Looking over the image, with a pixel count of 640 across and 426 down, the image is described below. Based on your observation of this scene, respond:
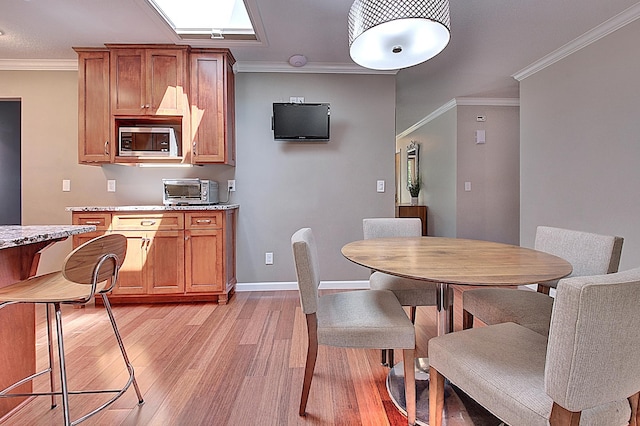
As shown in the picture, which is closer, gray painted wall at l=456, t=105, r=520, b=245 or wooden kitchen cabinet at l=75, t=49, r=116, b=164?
wooden kitchen cabinet at l=75, t=49, r=116, b=164

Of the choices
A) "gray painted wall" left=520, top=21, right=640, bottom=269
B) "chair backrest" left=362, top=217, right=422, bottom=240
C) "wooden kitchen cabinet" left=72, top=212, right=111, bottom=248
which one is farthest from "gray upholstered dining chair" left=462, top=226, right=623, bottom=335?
"wooden kitchen cabinet" left=72, top=212, right=111, bottom=248

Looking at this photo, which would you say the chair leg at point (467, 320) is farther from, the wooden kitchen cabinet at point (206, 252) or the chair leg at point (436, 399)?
the wooden kitchen cabinet at point (206, 252)

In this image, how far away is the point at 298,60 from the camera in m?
3.16

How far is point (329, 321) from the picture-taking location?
4.68 ft

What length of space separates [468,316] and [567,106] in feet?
8.11

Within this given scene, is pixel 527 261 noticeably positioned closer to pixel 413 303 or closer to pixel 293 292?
pixel 413 303

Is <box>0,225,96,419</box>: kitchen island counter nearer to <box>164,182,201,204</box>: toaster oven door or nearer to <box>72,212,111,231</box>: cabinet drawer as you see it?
<box>72,212,111,231</box>: cabinet drawer

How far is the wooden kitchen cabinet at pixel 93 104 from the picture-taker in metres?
3.00

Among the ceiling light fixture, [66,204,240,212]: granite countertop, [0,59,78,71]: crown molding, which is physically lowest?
[66,204,240,212]: granite countertop

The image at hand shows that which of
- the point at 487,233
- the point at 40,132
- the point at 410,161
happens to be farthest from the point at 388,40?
the point at 410,161

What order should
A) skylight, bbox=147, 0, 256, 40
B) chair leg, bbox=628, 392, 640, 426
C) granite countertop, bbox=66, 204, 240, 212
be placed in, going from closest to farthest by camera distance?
chair leg, bbox=628, 392, 640, 426, skylight, bbox=147, 0, 256, 40, granite countertop, bbox=66, 204, 240, 212

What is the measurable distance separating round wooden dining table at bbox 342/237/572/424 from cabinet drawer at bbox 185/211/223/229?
1.60 m

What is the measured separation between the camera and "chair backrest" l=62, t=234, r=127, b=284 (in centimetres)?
120

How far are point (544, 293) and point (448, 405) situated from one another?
3.05 feet
